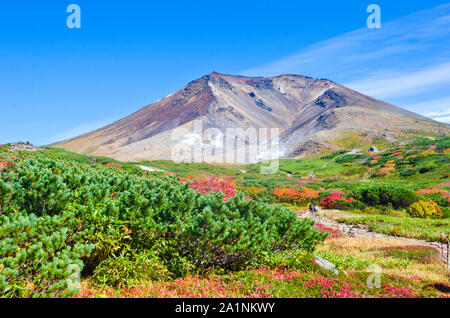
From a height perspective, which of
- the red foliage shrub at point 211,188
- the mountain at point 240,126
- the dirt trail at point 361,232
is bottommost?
the dirt trail at point 361,232

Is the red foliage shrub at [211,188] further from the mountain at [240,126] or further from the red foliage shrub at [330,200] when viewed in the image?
the mountain at [240,126]

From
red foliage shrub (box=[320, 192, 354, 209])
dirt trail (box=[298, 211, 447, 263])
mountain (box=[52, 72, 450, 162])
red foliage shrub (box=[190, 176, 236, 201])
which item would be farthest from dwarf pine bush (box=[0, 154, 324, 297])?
mountain (box=[52, 72, 450, 162])

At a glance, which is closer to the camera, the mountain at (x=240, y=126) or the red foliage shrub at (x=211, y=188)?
the red foliage shrub at (x=211, y=188)

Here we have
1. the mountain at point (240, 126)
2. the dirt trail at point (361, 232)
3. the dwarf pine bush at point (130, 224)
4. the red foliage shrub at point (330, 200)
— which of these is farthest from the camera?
the mountain at point (240, 126)

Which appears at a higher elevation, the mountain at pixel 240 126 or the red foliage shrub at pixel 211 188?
the mountain at pixel 240 126

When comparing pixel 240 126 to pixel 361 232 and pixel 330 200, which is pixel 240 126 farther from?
pixel 361 232

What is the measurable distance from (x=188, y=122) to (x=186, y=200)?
141399 millimetres

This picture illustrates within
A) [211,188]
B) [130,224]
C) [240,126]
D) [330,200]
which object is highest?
[240,126]

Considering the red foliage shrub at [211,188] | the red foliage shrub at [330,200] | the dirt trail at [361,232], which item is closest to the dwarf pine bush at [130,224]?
the red foliage shrub at [211,188]

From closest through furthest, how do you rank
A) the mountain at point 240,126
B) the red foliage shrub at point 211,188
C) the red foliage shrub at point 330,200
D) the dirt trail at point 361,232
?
the dirt trail at point 361,232 → the red foliage shrub at point 211,188 → the red foliage shrub at point 330,200 → the mountain at point 240,126

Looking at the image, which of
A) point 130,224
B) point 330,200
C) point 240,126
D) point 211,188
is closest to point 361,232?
point 211,188

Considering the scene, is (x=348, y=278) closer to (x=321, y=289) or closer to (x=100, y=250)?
(x=321, y=289)

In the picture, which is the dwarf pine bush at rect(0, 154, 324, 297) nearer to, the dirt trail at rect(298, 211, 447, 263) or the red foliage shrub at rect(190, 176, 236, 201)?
the red foliage shrub at rect(190, 176, 236, 201)
